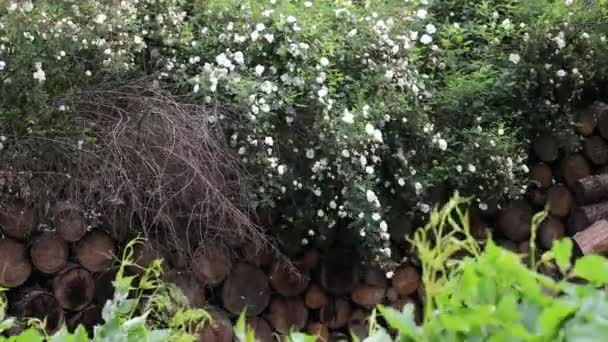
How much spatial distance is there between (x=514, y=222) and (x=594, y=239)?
0.49 meters

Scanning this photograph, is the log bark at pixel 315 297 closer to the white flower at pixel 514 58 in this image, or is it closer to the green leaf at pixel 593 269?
the white flower at pixel 514 58

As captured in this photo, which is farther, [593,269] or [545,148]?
[545,148]

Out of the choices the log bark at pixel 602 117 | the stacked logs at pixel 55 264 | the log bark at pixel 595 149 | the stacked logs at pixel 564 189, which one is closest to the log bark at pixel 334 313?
the stacked logs at pixel 564 189

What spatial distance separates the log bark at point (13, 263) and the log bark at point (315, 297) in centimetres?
125

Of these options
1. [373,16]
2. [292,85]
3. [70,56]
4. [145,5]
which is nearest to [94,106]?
[70,56]

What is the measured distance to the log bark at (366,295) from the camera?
4.08 m

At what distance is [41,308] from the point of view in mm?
3318

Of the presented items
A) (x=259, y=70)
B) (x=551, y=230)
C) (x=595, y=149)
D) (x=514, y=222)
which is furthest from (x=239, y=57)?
(x=595, y=149)

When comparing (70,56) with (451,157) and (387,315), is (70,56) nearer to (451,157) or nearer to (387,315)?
(451,157)

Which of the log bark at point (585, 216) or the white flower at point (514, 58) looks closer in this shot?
the white flower at point (514, 58)

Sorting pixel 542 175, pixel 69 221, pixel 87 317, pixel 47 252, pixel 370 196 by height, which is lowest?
pixel 87 317

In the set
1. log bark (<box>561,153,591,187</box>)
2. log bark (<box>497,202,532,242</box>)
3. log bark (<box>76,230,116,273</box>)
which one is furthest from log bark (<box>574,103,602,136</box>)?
log bark (<box>76,230,116,273</box>)

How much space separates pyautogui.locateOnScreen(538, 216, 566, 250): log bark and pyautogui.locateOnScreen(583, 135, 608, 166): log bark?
0.37 metres

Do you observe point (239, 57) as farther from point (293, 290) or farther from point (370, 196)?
point (293, 290)
